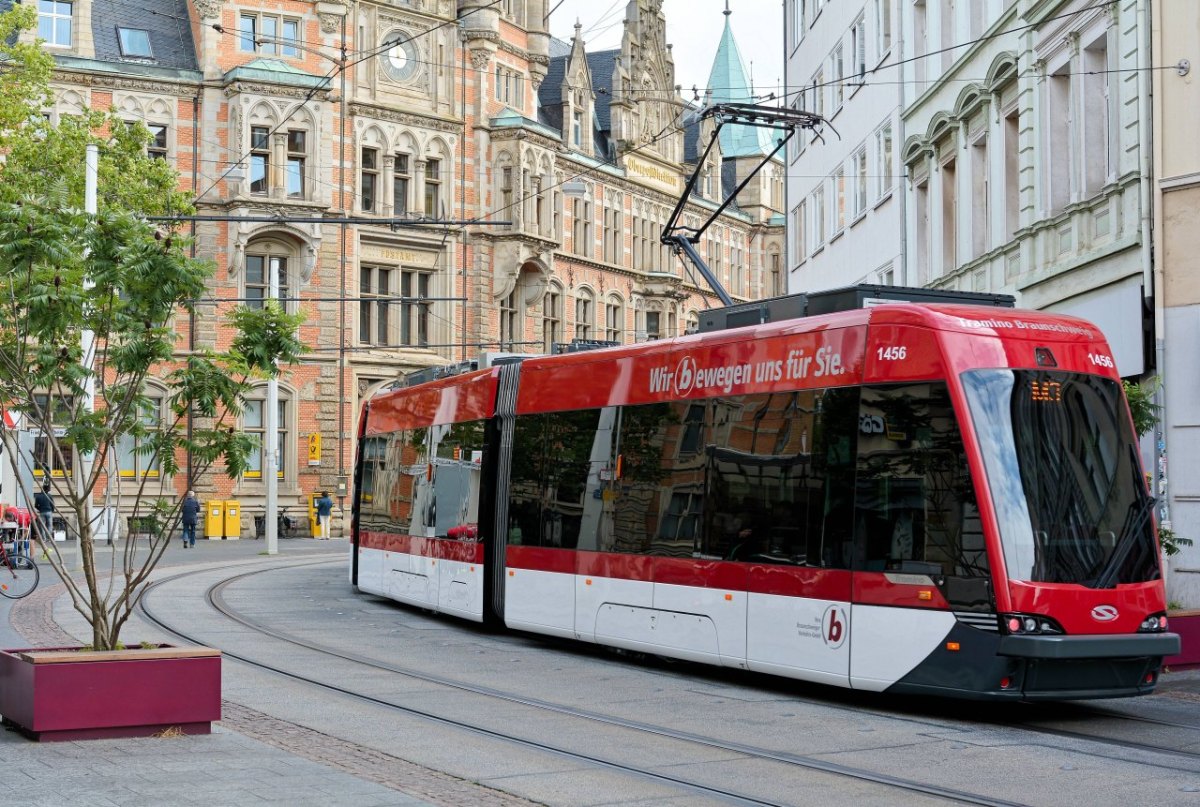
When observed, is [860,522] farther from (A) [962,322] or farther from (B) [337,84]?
(B) [337,84]

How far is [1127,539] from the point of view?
480 inches

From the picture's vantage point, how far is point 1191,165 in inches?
742

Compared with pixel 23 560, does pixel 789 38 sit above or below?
above

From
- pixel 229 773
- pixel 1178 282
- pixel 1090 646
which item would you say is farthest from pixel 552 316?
pixel 229 773

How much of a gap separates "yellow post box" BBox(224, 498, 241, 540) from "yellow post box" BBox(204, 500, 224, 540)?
0.14 m

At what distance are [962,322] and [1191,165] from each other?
780 cm

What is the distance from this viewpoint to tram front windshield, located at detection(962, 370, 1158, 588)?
11.8 meters

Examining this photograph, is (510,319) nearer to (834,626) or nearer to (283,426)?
(283,426)

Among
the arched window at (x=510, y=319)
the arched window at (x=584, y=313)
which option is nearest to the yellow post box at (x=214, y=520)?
the arched window at (x=510, y=319)

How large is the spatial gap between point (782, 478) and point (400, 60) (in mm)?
43188

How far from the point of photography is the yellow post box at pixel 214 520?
49.0 metres

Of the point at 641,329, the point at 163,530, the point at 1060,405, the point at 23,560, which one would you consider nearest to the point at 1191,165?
the point at 1060,405

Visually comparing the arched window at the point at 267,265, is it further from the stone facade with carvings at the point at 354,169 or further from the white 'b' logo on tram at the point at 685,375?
the white 'b' logo on tram at the point at 685,375

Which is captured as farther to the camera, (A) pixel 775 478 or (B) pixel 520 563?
(B) pixel 520 563
